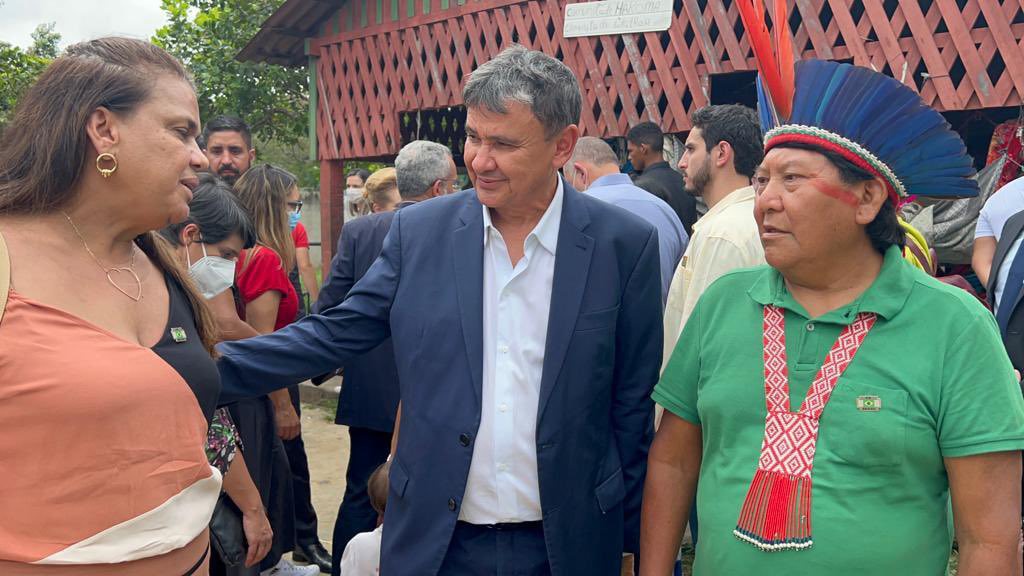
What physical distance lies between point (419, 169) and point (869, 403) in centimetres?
283

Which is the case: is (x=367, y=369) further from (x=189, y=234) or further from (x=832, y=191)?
(x=832, y=191)

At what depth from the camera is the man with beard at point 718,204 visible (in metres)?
3.37

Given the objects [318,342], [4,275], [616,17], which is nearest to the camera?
[4,275]

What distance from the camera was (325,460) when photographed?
6867 millimetres

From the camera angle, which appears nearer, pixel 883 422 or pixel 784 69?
pixel 883 422

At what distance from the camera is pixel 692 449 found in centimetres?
230

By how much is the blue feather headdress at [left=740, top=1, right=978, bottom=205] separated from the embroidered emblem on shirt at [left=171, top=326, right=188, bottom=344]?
4.63ft

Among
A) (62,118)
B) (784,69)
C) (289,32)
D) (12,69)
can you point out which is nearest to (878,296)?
(784,69)

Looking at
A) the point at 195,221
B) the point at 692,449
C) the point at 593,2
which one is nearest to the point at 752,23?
the point at 692,449

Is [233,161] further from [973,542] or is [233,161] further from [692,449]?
[973,542]

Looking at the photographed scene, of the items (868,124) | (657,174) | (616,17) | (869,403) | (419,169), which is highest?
(616,17)

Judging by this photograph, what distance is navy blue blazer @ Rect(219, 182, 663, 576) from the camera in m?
2.24

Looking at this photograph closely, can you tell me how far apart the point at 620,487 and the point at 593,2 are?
5.93 meters

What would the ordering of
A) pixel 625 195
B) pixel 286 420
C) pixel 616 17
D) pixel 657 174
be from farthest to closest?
pixel 616 17, pixel 657 174, pixel 625 195, pixel 286 420
